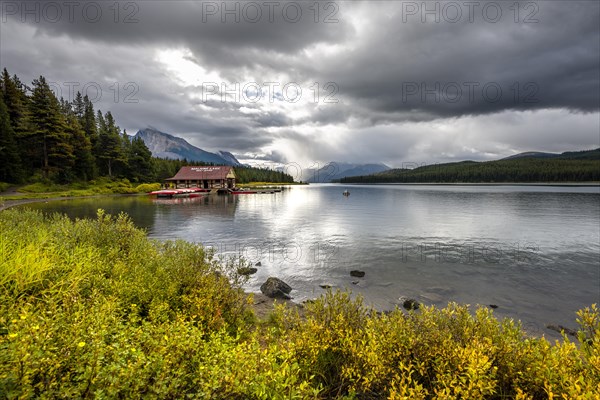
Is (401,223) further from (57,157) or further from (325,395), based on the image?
(57,157)

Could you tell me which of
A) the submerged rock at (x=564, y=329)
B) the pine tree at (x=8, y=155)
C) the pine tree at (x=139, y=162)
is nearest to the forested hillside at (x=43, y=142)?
the pine tree at (x=8, y=155)

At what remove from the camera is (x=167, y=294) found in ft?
23.8

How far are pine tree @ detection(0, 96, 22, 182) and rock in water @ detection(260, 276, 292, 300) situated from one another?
69.4m

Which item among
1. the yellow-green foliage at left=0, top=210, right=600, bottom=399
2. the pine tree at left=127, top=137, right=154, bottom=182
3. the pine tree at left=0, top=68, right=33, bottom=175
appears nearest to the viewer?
the yellow-green foliage at left=0, top=210, right=600, bottom=399

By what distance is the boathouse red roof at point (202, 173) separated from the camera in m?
99.6

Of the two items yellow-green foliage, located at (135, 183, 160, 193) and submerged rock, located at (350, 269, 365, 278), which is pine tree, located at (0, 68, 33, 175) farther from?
submerged rock, located at (350, 269, 365, 278)

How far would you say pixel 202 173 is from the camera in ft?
331

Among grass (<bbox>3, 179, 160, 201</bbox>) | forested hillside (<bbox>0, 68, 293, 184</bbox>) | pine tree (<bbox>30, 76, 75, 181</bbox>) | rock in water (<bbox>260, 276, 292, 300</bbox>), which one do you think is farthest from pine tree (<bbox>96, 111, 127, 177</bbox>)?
rock in water (<bbox>260, 276, 292, 300</bbox>)

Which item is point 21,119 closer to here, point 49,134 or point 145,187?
point 49,134

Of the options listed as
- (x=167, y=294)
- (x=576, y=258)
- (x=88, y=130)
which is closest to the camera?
(x=167, y=294)

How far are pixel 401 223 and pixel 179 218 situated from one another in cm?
3252

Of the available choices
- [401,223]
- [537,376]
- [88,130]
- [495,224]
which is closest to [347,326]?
[537,376]

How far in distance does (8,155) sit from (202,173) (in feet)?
173

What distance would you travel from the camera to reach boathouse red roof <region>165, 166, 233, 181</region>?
327 feet
